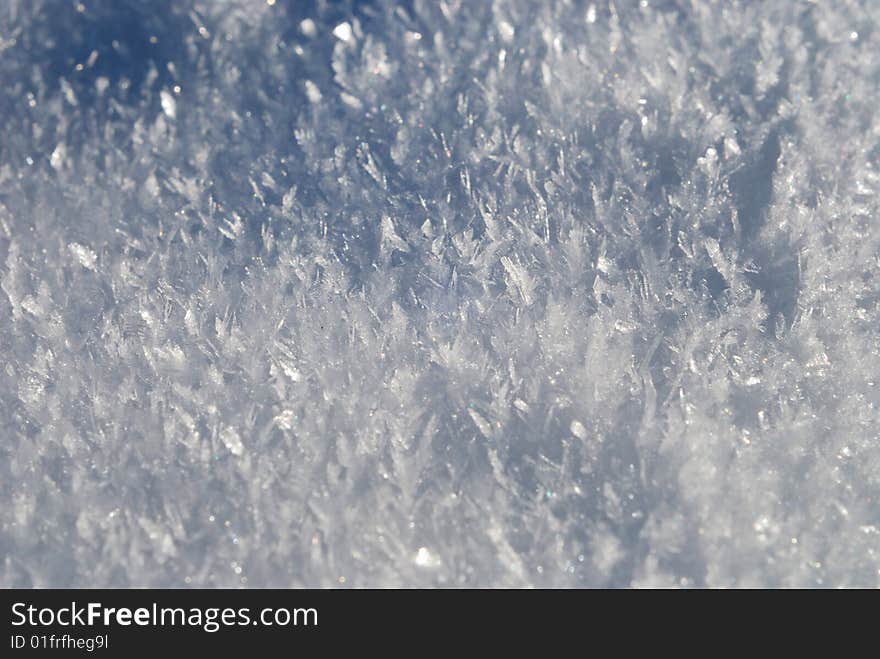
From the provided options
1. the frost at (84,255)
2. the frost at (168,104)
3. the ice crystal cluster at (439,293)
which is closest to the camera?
the ice crystal cluster at (439,293)

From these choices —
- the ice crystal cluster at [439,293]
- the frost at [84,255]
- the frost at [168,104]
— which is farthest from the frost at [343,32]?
the frost at [84,255]

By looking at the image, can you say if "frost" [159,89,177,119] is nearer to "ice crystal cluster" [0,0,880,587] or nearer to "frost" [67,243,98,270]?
"ice crystal cluster" [0,0,880,587]

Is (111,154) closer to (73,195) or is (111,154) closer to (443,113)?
(73,195)

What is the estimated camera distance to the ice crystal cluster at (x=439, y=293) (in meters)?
0.99

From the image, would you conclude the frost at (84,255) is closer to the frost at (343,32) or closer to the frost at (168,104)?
the frost at (168,104)

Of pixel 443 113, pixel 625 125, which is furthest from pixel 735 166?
pixel 443 113

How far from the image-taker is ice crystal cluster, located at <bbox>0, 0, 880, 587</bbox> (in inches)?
39.0

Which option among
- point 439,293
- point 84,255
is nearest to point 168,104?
point 84,255

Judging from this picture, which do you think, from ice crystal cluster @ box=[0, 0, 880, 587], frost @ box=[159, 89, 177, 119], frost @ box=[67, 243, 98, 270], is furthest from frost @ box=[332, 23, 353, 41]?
frost @ box=[67, 243, 98, 270]

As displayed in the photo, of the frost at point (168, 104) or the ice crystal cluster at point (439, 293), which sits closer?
the ice crystal cluster at point (439, 293)

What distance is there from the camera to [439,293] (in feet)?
4.00

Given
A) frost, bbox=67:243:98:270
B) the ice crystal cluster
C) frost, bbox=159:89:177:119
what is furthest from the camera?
frost, bbox=159:89:177:119

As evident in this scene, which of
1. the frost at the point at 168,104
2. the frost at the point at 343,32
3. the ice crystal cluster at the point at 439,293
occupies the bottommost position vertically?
the ice crystal cluster at the point at 439,293

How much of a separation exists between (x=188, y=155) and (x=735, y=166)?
3.06ft
